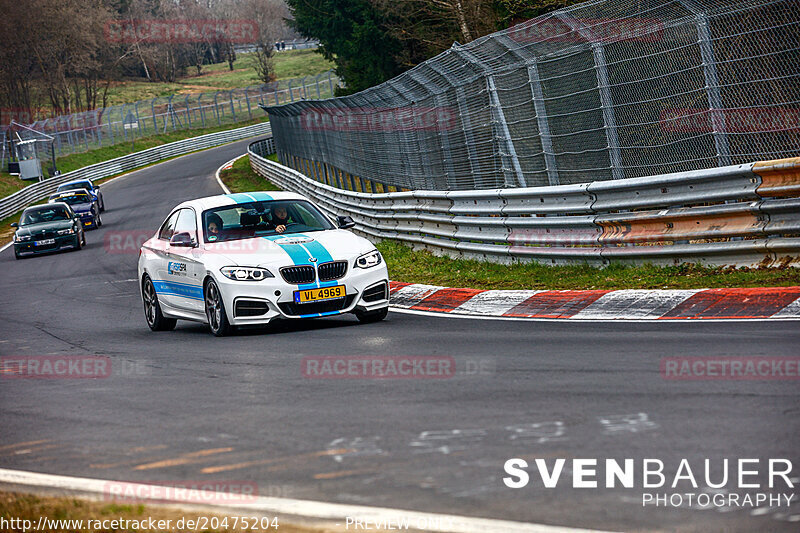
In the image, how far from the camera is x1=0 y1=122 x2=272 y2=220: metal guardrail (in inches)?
1863

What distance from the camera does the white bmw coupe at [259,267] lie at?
1073 centimetres

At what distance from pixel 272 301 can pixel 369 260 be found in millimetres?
1191

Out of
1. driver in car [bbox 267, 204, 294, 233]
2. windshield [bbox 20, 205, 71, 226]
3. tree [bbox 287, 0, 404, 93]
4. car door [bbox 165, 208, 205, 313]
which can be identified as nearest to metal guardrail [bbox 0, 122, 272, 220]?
tree [bbox 287, 0, 404, 93]

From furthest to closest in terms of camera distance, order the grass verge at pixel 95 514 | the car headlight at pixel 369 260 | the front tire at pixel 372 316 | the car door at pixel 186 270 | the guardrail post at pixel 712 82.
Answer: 1. the car door at pixel 186 270
2. the front tire at pixel 372 316
3. the car headlight at pixel 369 260
4. the guardrail post at pixel 712 82
5. the grass verge at pixel 95 514

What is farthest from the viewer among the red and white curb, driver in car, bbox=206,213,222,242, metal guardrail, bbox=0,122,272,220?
metal guardrail, bbox=0,122,272,220

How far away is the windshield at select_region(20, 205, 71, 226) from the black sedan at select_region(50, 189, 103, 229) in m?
5.63

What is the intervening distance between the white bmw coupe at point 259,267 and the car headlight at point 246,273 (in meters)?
0.01

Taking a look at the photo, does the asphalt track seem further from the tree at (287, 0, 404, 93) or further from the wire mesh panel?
the tree at (287, 0, 404, 93)

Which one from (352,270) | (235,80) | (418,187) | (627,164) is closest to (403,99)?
(418,187)

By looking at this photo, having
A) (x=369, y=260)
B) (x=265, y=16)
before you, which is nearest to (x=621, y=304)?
(x=369, y=260)

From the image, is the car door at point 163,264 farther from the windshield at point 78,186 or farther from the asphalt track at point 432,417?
the windshield at point 78,186

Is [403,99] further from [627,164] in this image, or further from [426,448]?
[426,448]

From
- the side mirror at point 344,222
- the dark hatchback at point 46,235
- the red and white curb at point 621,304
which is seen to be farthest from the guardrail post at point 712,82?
the dark hatchback at point 46,235

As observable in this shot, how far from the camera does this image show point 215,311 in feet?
36.6
